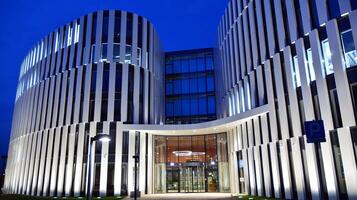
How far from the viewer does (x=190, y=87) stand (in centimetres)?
4272

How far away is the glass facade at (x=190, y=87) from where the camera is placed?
137 feet

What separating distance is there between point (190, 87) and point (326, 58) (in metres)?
25.3

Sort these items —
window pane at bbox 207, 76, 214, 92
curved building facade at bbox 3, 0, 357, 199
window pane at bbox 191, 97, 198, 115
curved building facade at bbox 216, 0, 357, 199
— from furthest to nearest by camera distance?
window pane at bbox 207, 76, 214, 92, window pane at bbox 191, 97, 198, 115, curved building facade at bbox 3, 0, 357, 199, curved building facade at bbox 216, 0, 357, 199

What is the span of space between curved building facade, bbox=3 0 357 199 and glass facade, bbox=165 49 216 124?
15cm

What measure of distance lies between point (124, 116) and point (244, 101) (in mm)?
12169

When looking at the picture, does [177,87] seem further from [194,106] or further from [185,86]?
[194,106]

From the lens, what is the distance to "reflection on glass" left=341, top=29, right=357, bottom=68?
1695cm

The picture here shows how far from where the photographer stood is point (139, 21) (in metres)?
35.0

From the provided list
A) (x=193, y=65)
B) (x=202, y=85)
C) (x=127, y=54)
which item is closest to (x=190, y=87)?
(x=202, y=85)

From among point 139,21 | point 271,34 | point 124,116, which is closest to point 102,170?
point 124,116

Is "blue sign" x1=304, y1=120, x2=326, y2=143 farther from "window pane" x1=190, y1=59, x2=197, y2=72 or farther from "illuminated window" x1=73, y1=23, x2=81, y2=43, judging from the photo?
"window pane" x1=190, y1=59, x2=197, y2=72

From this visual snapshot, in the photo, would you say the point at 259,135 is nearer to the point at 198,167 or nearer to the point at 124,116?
the point at 198,167

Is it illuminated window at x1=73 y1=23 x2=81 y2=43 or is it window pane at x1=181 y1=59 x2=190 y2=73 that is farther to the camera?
window pane at x1=181 y1=59 x2=190 y2=73

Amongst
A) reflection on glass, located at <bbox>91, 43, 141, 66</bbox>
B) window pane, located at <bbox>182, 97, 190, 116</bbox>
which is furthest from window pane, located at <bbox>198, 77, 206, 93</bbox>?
reflection on glass, located at <bbox>91, 43, 141, 66</bbox>
